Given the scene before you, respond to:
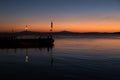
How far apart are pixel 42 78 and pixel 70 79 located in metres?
2.54

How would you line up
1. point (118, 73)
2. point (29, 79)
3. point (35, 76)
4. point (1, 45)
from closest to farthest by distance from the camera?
1. point (29, 79)
2. point (35, 76)
3. point (118, 73)
4. point (1, 45)

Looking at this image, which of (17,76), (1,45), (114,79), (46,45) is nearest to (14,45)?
(1,45)

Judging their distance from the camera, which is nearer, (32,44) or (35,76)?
(35,76)

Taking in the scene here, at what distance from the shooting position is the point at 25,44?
57812 millimetres

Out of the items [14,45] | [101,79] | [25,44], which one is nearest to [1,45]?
[14,45]

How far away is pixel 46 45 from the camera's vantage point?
5906 centimetres

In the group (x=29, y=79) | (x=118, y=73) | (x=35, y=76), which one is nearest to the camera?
(x=29, y=79)

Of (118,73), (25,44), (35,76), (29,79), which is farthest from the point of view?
(25,44)

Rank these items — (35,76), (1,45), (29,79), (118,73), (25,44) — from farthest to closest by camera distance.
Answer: (25,44), (1,45), (118,73), (35,76), (29,79)

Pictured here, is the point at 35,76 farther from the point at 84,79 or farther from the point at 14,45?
the point at 14,45

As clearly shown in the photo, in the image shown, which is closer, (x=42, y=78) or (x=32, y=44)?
(x=42, y=78)

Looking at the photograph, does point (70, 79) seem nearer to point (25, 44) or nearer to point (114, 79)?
point (114, 79)

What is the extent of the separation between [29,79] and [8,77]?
2.04 meters

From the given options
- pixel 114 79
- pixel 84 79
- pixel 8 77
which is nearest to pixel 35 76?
pixel 8 77
